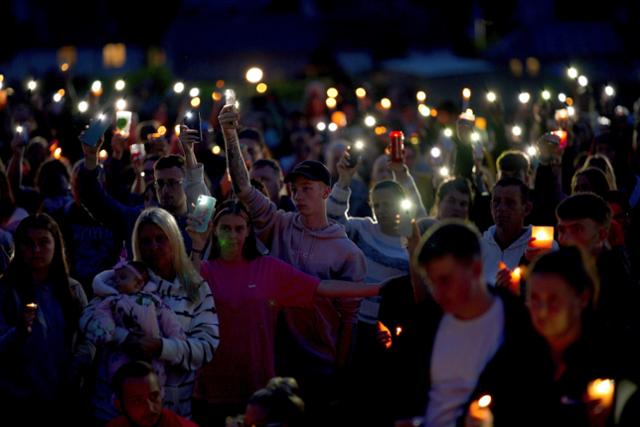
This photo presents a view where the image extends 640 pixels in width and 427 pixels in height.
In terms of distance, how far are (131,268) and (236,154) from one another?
152 centimetres

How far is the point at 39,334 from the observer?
22.5ft

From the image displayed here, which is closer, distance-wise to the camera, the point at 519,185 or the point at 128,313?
the point at 128,313

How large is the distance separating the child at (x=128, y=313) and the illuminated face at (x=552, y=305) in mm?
2290

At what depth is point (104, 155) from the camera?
10.6 metres

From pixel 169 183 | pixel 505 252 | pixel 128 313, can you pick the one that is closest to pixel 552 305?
pixel 128 313

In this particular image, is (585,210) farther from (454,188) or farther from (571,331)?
(454,188)

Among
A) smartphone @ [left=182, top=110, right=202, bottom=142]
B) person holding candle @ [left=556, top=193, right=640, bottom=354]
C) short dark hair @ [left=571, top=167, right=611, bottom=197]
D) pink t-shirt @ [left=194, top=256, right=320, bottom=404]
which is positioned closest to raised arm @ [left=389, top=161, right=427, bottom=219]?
short dark hair @ [left=571, top=167, right=611, bottom=197]

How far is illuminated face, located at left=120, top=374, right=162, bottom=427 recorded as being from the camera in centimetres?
611

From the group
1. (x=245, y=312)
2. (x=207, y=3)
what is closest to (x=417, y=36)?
(x=207, y=3)

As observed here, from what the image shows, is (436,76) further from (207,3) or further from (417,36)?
(207,3)

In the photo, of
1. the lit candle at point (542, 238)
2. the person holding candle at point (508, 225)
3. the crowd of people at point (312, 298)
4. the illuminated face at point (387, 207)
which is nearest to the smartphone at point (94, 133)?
the crowd of people at point (312, 298)

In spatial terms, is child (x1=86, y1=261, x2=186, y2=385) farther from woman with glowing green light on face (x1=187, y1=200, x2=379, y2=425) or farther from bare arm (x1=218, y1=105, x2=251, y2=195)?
bare arm (x1=218, y1=105, x2=251, y2=195)

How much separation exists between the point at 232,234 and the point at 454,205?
6.97ft

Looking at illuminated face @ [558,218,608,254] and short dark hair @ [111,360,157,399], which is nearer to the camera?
short dark hair @ [111,360,157,399]
